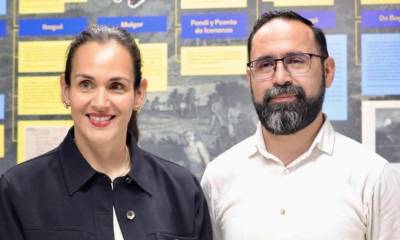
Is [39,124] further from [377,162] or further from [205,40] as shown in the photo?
[377,162]

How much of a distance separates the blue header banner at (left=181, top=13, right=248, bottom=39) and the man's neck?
27.4 inches

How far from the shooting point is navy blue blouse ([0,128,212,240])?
1404 mm

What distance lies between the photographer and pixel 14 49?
2422 millimetres

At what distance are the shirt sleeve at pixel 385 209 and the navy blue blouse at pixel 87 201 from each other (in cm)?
55

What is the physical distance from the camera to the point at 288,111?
1687mm

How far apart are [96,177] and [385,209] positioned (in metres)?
0.88

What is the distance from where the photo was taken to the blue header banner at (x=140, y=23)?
7.70ft

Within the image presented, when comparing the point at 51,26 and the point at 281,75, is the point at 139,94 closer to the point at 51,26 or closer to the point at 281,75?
the point at 281,75

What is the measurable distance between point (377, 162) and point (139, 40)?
3.94ft

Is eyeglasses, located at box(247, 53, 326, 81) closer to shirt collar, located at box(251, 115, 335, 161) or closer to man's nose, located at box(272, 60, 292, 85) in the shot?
man's nose, located at box(272, 60, 292, 85)

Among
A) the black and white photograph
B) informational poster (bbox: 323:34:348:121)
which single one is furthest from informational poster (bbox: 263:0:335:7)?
the black and white photograph

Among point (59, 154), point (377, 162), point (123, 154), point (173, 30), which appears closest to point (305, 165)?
point (377, 162)

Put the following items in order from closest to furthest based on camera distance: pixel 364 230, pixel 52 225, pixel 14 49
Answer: pixel 52 225 < pixel 364 230 < pixel 14 49

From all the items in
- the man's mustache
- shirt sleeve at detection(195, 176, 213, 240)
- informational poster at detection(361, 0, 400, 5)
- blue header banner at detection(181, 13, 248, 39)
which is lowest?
shirt sleeve at detection(195, 176, 213, 240)
